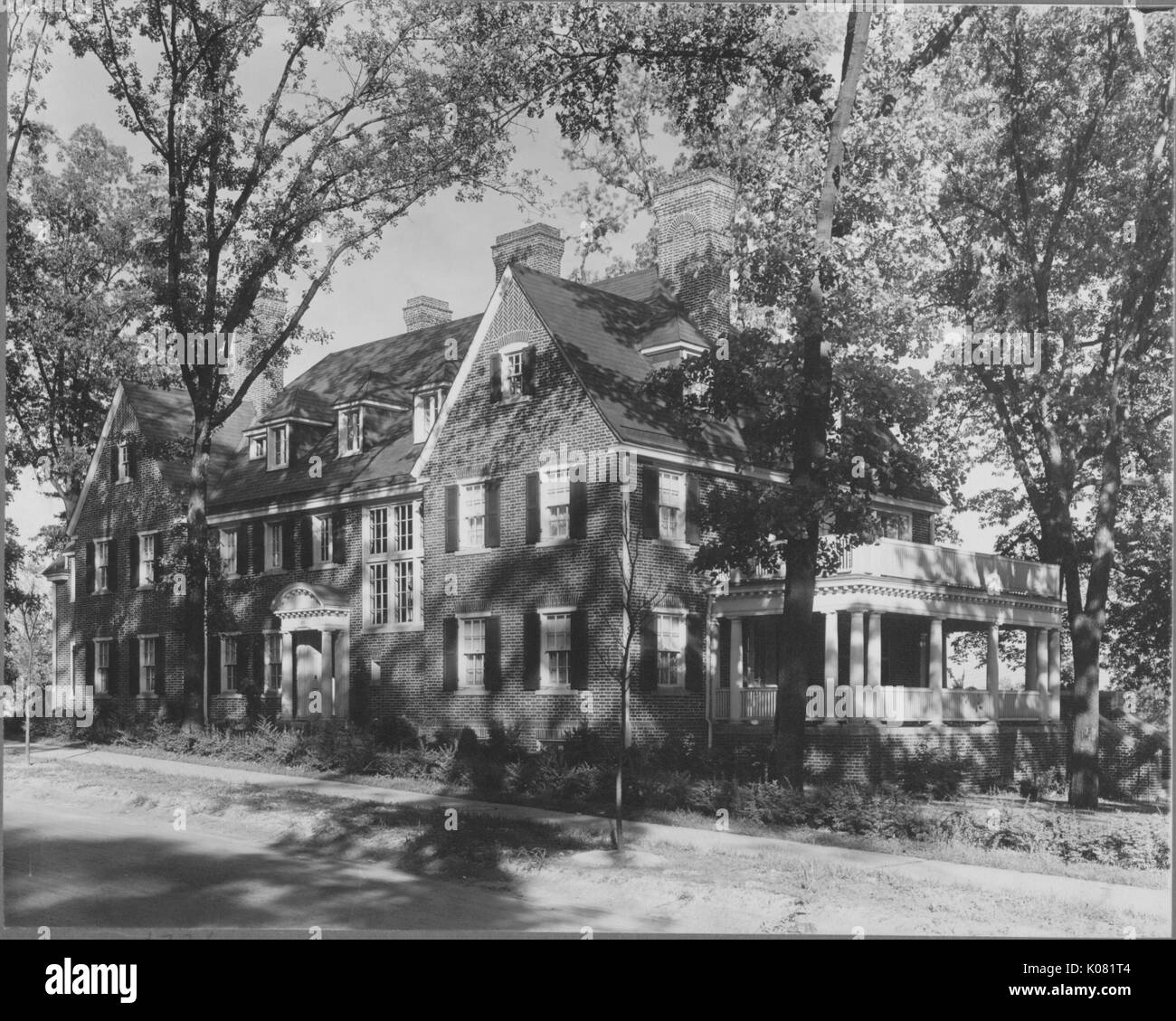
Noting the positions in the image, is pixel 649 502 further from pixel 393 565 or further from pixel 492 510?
pixel 393 565

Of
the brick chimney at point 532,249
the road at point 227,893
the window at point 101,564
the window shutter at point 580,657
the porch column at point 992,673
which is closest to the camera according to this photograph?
the road at point 227,893

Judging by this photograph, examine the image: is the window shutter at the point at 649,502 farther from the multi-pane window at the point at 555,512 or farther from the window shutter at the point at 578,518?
the multi-pane window at the point at 555,512

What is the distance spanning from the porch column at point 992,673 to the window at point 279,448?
435 inches

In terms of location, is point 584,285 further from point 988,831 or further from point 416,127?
point 988,831

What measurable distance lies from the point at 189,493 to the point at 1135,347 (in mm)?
14568

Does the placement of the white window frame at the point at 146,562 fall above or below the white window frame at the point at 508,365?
below

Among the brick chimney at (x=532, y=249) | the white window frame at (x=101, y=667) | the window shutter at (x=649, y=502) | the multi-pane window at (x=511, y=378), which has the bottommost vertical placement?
the white window frame at (x=101, y=667)

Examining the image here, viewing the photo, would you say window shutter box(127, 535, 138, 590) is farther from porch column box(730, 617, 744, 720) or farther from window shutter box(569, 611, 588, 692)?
porch column box(730, 617, 744, 720)

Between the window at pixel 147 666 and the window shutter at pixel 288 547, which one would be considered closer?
the window at pixel 147 666

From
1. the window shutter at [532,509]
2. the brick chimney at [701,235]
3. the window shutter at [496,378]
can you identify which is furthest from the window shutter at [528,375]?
the brick chimney at [701,235]

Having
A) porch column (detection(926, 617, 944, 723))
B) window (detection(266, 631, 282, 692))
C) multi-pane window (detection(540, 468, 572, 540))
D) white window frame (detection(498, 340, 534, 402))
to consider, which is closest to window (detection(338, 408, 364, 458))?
white window frame (detection(498, 340, 534, 402))

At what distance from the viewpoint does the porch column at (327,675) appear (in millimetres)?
17422

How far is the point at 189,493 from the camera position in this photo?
20141 millimetres

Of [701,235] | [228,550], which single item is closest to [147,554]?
[228,550]
